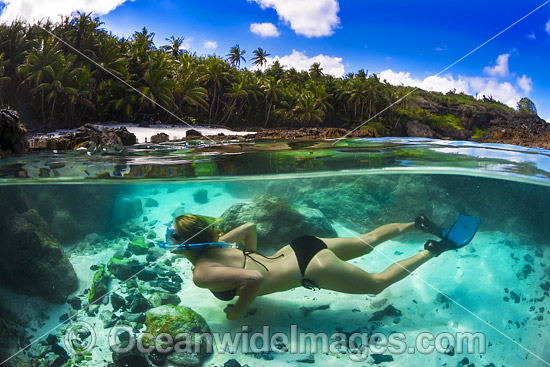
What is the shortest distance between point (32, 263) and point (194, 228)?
6.75ft

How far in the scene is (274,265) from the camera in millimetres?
3947

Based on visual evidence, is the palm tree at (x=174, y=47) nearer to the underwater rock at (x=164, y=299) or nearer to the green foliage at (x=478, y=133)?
the green foliage at (x=478, y=133)

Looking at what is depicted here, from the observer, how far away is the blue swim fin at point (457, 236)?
14.6ft

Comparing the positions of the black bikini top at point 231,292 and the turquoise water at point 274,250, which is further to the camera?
the turquoise water at point 274,250

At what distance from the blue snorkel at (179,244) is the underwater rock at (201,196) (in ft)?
2.89

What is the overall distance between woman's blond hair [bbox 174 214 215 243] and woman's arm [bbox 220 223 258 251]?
18cm

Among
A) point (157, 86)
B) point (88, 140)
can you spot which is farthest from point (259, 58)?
point (88, 140)

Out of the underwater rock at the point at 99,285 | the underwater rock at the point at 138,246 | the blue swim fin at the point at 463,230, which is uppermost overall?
the blue swim fin at the point at 463,230

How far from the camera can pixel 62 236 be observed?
4355mm

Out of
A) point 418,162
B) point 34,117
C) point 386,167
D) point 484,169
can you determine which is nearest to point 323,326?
point 386,167

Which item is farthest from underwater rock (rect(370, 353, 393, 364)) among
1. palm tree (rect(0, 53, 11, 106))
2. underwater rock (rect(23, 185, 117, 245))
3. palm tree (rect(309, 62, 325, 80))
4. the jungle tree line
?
palm tree (rect(309, 62, 325, 80))

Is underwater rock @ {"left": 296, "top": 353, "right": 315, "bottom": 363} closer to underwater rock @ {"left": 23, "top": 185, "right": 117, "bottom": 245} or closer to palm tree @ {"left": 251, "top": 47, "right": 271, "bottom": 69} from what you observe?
underwater rock @ {"left": 23, "top": 185, "right": 117, "bottom": 245}

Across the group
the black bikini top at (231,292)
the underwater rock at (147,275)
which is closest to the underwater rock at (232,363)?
the black bikini top at (231,292)

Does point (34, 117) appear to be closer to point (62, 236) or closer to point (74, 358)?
point (62, 236)
